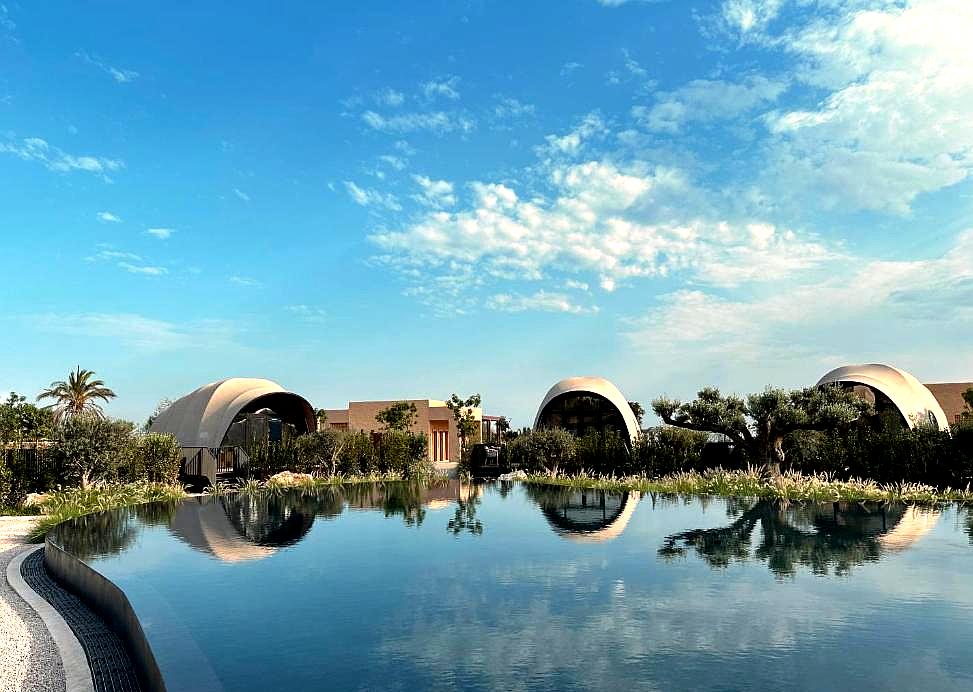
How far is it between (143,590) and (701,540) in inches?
286

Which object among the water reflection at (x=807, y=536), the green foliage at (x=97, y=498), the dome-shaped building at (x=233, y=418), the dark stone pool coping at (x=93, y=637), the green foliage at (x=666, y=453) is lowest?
the dark stone pool coping at (x=93, y=637)

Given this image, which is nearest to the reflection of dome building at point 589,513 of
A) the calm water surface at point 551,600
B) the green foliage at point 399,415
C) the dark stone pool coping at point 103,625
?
the calm water surface at point 551,600

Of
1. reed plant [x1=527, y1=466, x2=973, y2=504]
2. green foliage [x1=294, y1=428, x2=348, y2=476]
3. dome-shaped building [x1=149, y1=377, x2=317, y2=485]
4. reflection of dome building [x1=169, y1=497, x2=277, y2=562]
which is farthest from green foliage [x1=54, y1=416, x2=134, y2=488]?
reed plant [x1=527, y1=466, x2=973, y2=504]

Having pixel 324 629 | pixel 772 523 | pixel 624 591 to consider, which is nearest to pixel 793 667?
pixel 624 591

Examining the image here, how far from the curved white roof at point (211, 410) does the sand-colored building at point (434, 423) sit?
17516 millimetres

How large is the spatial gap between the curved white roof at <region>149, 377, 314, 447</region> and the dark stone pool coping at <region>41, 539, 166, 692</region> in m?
16.2

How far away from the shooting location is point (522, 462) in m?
25.8

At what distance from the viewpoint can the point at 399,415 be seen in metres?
42.2

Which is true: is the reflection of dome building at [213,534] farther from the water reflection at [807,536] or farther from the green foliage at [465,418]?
the green foliage at [465,418]

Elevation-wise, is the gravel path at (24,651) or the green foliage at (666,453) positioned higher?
the green foliage at (666,453)

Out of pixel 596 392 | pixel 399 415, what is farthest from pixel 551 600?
pixel 399 415

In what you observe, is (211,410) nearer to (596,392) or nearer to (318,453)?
(318,453)

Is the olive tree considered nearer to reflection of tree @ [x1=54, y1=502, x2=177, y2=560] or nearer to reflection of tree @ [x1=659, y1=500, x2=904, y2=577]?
reflection of tree @ [x1=659, y1=500, x2=904, y2=577]

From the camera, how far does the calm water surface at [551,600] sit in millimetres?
4977
